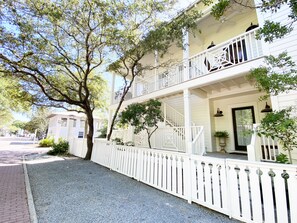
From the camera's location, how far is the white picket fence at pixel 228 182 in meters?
2.51

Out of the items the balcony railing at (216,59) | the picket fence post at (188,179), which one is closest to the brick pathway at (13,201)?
the picket fence post at (188,179)

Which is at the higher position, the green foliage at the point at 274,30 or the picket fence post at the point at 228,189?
the green foliage at the point at 274,30

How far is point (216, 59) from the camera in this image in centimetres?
626

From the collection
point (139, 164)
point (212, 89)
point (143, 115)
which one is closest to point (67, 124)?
point (143, 115)

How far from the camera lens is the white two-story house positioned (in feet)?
19.8

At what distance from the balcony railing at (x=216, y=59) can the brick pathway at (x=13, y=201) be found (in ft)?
21.9

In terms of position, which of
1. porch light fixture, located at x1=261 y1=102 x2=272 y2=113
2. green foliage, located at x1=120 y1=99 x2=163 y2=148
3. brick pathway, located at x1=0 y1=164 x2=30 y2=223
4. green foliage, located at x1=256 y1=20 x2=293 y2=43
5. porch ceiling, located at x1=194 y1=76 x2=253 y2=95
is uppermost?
porch ceiling, located at x1=194 y1=76 x2=253 y2=95

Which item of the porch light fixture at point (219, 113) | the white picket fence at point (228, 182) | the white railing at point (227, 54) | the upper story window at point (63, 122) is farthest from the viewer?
the upper story window at point (63, 122)

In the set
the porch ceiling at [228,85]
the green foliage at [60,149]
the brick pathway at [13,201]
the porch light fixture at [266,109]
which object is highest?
the porch ceiling at [228,85]

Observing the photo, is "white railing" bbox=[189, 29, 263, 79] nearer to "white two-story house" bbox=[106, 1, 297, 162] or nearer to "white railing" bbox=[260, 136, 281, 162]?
"white two-story house" bbox=[106, 1, 297, 162]

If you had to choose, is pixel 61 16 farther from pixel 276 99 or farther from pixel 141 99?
pixel 276 99

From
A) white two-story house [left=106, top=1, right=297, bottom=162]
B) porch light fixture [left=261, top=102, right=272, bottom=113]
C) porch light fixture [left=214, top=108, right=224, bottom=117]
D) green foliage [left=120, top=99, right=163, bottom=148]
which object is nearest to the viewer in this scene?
green foliage [left=120, top=99, right=163, bottom=148]

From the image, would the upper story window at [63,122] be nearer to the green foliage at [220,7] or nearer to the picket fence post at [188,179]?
the picket fence post at [188,179]

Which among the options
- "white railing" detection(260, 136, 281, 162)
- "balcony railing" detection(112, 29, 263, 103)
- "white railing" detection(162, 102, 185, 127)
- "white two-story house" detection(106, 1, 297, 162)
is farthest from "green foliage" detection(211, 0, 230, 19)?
"white railing" detection(162, 102, 185, 127)
